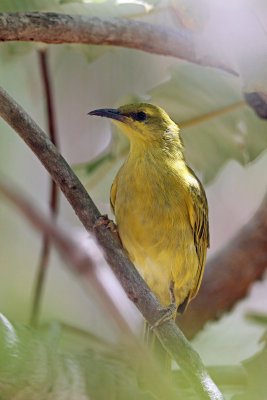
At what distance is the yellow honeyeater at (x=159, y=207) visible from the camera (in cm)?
234

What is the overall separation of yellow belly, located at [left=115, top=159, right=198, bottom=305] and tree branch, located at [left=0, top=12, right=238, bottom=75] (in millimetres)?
526

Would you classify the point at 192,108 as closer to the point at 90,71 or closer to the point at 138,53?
the point at 138,53

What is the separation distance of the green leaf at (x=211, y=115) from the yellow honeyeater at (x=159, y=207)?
26 cm

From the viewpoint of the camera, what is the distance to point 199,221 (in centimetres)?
243

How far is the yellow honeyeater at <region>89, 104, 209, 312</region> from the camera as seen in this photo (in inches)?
92.3

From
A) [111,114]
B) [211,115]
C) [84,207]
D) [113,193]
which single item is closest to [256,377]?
[84,207]

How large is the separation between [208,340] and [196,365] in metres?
1.17

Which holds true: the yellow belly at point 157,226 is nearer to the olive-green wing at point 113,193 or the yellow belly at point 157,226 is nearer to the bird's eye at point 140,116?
the olive-green wing at point 113,193

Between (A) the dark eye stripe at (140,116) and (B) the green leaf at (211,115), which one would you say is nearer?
(A) the dark eye stripe at (140,116)

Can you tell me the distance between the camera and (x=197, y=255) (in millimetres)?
2516

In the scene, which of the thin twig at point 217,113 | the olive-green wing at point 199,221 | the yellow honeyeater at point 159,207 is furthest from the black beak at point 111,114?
the thin twig at point 217,113

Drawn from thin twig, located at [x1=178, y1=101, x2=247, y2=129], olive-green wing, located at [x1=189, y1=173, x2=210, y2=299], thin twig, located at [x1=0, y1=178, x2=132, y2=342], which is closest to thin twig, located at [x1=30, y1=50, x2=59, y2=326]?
thin twig, located at [x1=0, y1=178, x2=132, y2=342]

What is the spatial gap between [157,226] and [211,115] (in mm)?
789

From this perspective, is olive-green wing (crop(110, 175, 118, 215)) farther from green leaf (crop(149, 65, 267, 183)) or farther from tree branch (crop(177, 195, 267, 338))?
tree branch (crop(177, 195, 267, 338))
